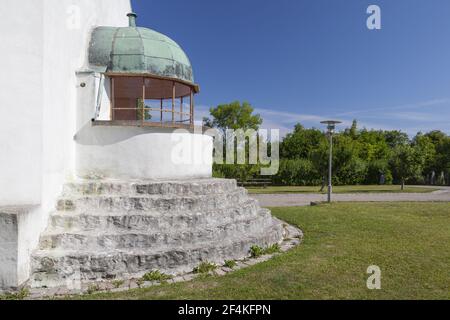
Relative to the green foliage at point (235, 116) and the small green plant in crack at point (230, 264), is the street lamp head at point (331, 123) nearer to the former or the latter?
the small green plant in crack at point (230, 264)

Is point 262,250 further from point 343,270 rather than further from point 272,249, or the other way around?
point 343,270

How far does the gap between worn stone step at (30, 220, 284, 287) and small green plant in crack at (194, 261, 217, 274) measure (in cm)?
10

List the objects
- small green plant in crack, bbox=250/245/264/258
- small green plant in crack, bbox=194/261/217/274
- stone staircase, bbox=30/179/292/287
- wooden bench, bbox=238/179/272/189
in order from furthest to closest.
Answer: wooden bench, bbox=238/179/272/189, small green plant in crack, bbox=250/245/264/258, small green plant in crack, bbox=194/261/217/274, stone staircase, bbox=30/179/292/287

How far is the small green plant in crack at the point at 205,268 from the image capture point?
6609 millimetres

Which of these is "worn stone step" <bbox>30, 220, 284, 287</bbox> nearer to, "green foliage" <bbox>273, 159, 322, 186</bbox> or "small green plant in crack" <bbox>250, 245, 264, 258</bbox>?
"small green plant in crack" <bbox>250, 245, 264, 258</bbox>

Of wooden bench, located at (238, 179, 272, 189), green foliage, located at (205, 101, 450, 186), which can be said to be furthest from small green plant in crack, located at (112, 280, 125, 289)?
wooden bench, located at (238, 179, 272, 189)

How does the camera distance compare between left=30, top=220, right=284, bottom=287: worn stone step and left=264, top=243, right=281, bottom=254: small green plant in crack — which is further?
left=264, top=243, right=281, bottom=254: small green plant in crack

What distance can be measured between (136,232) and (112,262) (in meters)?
0.75

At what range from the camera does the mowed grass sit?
5539 mm

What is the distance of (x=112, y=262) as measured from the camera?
6.21m

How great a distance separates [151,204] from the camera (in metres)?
7.31

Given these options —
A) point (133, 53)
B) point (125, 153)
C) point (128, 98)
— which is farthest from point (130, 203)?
point (128, 98)

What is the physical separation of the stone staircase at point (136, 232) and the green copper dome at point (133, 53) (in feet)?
10.2
